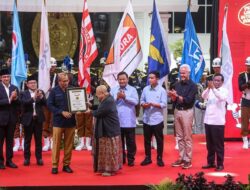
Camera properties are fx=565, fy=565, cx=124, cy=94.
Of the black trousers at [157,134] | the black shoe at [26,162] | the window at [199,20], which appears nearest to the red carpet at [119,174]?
the black shoe at [26,162]

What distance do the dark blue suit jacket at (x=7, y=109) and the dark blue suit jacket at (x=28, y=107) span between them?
156 mm

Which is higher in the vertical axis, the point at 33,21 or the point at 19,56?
the point at 33,21

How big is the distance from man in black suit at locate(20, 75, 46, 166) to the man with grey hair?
A: 239cm

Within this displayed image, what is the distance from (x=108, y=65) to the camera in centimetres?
1116

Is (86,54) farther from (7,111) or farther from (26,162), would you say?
(26,162)

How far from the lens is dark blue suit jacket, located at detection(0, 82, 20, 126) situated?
980 centimetres

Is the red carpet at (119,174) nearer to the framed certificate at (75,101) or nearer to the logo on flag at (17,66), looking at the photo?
the framed certificate at (75,101)

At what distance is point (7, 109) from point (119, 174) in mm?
2285

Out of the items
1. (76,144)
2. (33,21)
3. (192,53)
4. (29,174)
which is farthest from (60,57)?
(29,174)

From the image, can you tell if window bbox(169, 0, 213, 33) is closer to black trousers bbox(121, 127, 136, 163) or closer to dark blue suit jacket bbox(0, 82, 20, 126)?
black trousers bbox(121, 127, 136, 163)

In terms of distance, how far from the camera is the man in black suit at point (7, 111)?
387 inches

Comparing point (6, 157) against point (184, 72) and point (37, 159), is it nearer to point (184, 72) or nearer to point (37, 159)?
point (37, 159)

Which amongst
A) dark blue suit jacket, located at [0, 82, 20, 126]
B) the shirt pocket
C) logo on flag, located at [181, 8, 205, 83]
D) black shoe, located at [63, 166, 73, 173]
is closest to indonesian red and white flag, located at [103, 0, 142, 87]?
logo on flag, located at [181, 8, 205, 83]

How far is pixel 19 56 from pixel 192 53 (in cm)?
335
